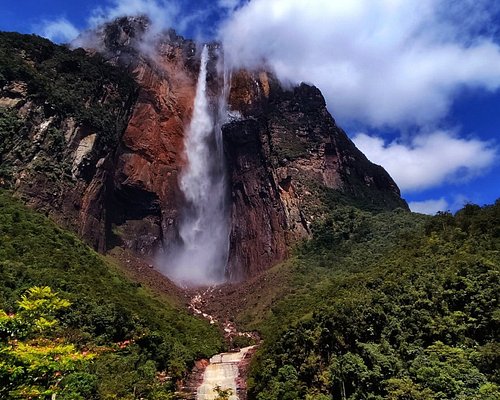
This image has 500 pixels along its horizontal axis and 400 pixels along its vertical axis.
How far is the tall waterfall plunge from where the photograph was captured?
299 feet

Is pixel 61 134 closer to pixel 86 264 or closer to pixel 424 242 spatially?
pixel 86 264

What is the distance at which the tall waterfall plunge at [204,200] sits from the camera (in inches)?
3593

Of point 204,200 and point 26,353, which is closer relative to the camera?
point 26,353

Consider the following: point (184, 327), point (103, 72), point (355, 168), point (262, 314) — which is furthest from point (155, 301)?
point (355, 168)

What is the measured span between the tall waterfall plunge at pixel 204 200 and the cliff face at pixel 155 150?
241 centimetres

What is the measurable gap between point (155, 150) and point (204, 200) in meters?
15.9

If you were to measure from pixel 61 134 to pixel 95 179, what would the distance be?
9.23 m

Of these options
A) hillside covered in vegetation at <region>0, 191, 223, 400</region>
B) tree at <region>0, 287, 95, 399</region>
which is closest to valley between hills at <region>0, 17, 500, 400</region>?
tree at <region>0, 287, 95, 399</region>

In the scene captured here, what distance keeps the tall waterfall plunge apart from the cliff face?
2.41 meters

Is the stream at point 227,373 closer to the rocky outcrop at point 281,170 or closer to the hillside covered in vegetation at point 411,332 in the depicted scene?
the hillside covered in vegetation at point 411,332

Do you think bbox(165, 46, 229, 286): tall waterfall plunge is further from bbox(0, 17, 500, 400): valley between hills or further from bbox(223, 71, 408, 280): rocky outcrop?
bbox(223, 71, 408, 280): rocky outcrop

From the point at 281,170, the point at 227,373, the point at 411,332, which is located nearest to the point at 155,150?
the point at 281,170

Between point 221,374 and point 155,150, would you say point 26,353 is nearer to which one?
point 221,374

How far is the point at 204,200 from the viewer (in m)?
97.6
